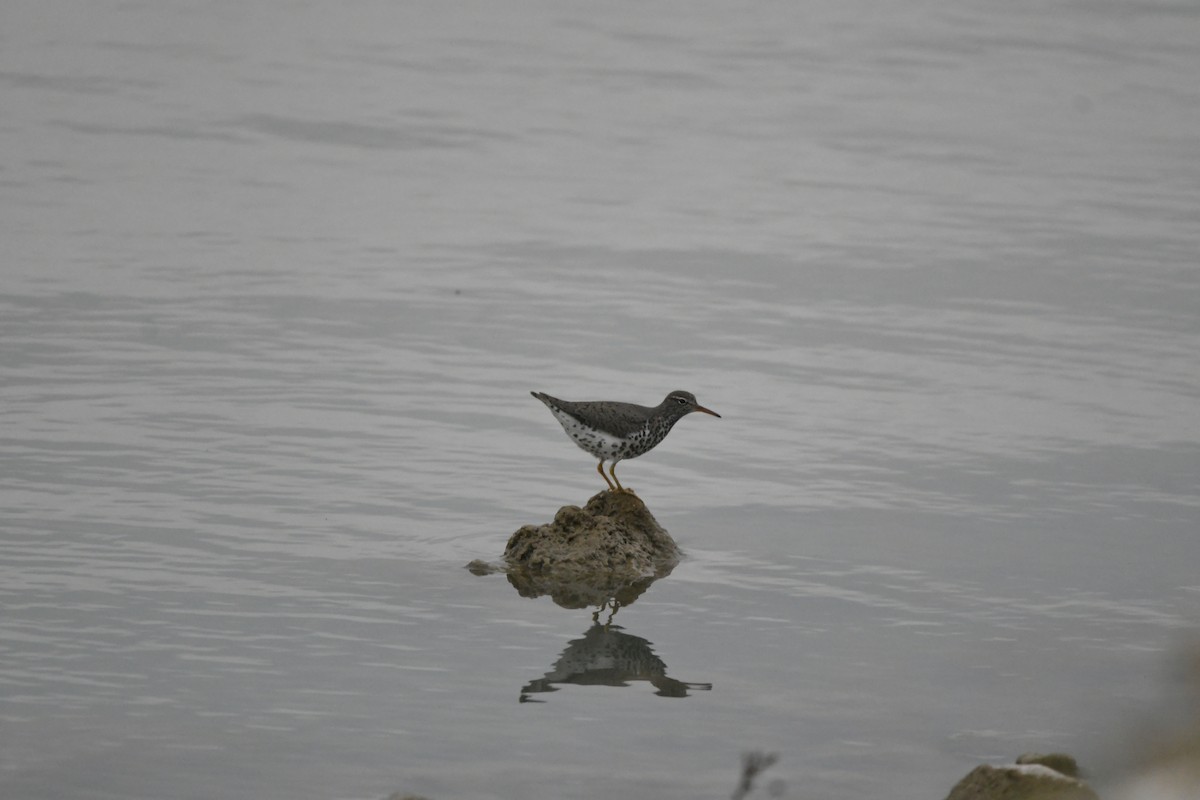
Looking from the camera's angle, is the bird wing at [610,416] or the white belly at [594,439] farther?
the white belly at [594,439]

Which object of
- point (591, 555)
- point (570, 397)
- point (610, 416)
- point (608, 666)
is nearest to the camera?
point (608, 666)

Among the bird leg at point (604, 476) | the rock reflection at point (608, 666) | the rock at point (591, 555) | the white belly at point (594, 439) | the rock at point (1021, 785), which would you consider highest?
the white belly at point (594, 439)

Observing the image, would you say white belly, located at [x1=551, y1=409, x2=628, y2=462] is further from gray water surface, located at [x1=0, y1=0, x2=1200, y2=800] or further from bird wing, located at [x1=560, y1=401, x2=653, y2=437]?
gray water surface, located at [x1=0, y1=0, x2=1200, y2=800]

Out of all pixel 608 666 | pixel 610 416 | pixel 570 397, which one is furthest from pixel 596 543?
pixel 570 397

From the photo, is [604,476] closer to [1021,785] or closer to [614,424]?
[614,424]

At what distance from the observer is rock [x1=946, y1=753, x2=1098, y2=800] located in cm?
901

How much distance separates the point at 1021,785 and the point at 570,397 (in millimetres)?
8979

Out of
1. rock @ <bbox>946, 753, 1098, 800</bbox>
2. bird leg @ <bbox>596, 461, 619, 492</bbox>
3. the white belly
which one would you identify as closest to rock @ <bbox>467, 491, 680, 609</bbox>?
bird leg @ <bbox>596, 461, 619, 492</bbox>

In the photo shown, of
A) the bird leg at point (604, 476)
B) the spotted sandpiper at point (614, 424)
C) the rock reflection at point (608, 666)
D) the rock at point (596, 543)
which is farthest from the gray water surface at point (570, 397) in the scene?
the spotted sandpiper at point (614, 424)

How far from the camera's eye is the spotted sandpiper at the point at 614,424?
1387 centimetres

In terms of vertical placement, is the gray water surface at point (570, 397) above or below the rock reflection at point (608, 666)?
above

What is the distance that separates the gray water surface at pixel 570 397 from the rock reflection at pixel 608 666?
6 centimetres

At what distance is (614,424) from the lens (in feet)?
45.4

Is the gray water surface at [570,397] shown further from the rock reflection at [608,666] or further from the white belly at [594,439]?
the white belly at [594,439]
